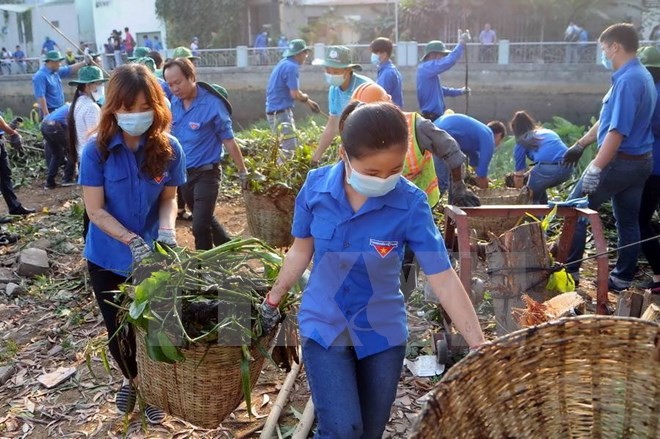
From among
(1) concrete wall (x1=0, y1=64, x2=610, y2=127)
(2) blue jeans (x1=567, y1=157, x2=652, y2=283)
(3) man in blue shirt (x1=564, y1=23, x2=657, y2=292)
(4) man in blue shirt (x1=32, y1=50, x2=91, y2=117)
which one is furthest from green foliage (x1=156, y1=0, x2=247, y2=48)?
(2) blue jeans (x1=567, y1=157, x2=652, y2=283)

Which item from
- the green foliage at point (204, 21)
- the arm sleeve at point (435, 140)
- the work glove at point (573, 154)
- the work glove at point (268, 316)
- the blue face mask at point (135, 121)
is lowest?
the work glove at point (268, 316)

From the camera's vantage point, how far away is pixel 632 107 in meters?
4.68

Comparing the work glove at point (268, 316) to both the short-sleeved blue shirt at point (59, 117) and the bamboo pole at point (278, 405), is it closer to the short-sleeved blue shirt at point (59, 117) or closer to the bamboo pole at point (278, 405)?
the bamboo pole at point (278, 405)

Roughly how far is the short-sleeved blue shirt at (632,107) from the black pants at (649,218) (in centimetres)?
40

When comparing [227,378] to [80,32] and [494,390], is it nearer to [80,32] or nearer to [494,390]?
[494,390]

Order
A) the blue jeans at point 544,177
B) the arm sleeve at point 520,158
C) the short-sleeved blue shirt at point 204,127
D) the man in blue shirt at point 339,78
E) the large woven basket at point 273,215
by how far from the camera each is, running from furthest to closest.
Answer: the arm sleeve at point 520,158 → the blue jeans at point 544,177 → the man in blue shirt at point 339,78 → the large woven basket at point 273,215 → the short-sleeved blue shirt at point 204,127

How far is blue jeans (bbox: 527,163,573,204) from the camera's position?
6.37 m

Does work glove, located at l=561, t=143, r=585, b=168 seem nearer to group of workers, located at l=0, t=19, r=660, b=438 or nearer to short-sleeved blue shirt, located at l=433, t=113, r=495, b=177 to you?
group of workers, located at l=0, t=19, r=660, b=438

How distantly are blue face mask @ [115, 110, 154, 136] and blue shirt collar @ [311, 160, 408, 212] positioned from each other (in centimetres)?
110

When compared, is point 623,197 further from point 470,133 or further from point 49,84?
point 49,84

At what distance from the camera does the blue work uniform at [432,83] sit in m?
8.79

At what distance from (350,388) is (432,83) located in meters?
6.89

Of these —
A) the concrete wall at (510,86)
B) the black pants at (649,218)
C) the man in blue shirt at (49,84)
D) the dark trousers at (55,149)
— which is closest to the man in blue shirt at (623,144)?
the black pants at (649,218)

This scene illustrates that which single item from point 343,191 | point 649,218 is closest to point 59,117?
point 649,218
